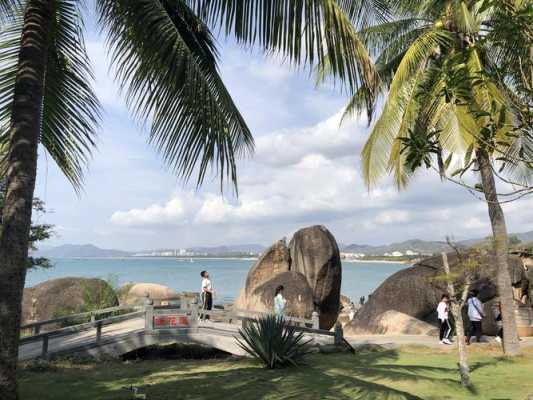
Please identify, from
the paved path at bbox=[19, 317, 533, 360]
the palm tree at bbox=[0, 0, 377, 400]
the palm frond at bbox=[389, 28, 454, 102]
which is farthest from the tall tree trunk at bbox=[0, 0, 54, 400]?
the palm frond at bbox=[389, 28, 454, 102]

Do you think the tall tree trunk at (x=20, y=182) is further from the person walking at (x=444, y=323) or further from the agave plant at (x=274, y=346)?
the person walking at (x=444, y=323)

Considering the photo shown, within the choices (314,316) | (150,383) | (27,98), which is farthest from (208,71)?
(314,316)

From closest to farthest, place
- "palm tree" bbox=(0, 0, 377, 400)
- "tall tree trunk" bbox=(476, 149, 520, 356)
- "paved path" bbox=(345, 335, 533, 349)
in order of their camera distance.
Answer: "palm tree" bbox=(0, 0, 377, 400) → "tall tree trunk" bbox=(476, 149, 520, 356) → "paved path" bbox=(345, 335, 533, 349)

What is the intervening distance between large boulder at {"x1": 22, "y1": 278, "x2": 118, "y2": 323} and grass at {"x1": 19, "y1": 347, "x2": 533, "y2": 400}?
945cm

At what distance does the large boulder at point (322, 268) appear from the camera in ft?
80.0

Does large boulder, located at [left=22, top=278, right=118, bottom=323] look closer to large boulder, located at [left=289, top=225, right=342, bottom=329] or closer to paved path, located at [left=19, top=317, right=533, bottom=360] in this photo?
paved path, located at [left=19, top=317, right=533, bottom=360]

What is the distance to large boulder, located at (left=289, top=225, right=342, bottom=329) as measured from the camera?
24.4m

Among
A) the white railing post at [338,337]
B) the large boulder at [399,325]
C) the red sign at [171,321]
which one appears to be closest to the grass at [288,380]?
the white railing post at [338,337]

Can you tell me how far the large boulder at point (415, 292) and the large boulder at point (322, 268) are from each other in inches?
66.1

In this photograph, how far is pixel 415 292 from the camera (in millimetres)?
22312

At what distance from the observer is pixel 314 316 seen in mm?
16766

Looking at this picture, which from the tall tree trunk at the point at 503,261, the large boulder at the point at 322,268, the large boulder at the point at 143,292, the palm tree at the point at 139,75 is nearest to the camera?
the palm tree at the point at 139,75

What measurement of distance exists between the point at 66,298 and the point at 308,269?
1093 centimetres

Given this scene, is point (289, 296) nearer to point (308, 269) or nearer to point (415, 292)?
point (308, 269)
